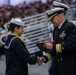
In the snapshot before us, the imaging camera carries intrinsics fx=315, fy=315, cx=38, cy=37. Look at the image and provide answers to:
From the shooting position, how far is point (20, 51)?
4.81 meters

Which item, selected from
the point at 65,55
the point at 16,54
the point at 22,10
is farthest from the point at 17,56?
the point at 22,10

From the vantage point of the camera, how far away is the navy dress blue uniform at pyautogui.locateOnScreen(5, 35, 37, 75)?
15.9 ft

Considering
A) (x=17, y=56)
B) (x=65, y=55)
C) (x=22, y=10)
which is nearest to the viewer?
(x=65, y=55)

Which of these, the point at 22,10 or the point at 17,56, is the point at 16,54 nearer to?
the point at 17,56

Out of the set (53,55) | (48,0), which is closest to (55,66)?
(53,55)

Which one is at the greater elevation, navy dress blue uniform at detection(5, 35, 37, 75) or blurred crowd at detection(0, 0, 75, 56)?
navy dress blue uniform at detection(5, 35, 37, 75)

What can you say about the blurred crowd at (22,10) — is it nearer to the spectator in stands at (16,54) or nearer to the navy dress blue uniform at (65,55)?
the spectator in stands at (16,54)

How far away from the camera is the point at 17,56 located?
192 inches

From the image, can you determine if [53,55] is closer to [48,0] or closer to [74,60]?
[74,60]

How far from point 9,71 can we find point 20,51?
406 millimetres

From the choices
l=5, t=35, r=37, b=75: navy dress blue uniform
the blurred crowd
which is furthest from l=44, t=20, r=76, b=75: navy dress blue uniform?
the blurred crowd

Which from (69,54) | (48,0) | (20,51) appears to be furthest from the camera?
(48,0)

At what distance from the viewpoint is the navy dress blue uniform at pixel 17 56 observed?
4832 millimetres

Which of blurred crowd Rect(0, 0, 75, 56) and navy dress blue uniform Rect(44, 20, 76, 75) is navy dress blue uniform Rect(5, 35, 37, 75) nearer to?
navy dress blue uniform Rect(44, 20, 76, 75)
